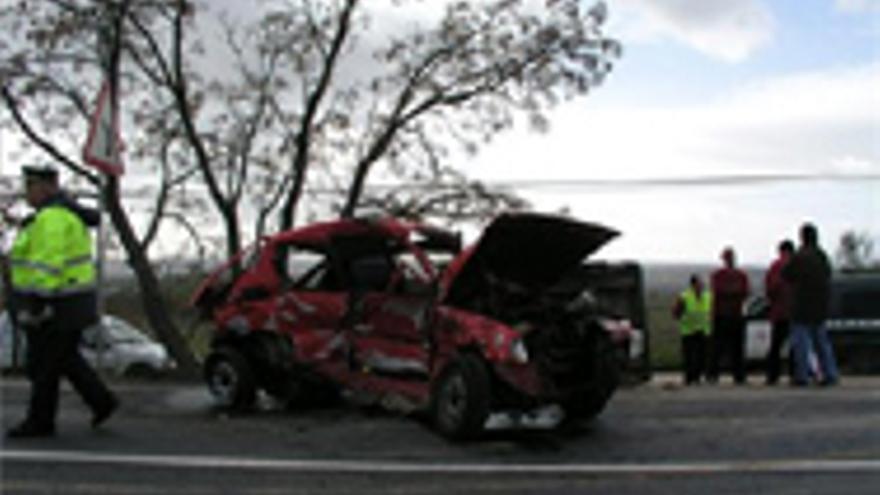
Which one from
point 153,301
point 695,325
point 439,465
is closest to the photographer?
point 439,465

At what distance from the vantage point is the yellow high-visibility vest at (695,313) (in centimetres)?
1511

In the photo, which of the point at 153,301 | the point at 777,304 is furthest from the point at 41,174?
the point at 153,301

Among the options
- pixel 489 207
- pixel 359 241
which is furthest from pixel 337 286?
pixel 489 207

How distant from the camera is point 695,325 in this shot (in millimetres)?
15125

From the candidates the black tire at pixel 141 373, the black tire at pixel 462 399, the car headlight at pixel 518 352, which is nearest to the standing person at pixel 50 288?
the black tire at pixel 462 399

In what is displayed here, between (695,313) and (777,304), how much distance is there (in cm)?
249

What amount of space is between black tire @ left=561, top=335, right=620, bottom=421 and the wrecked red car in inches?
0.4

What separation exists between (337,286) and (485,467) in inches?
123

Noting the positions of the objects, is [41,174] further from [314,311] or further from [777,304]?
[777,304]

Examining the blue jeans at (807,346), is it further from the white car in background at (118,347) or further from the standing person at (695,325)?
the white car in background at (118,347)

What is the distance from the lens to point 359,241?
9438 millimetres

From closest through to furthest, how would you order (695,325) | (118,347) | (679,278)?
(695,325) → (118,347) → (679,278)

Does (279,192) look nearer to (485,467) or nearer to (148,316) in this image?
(148,316)

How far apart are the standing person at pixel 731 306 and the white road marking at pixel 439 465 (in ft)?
22.8
